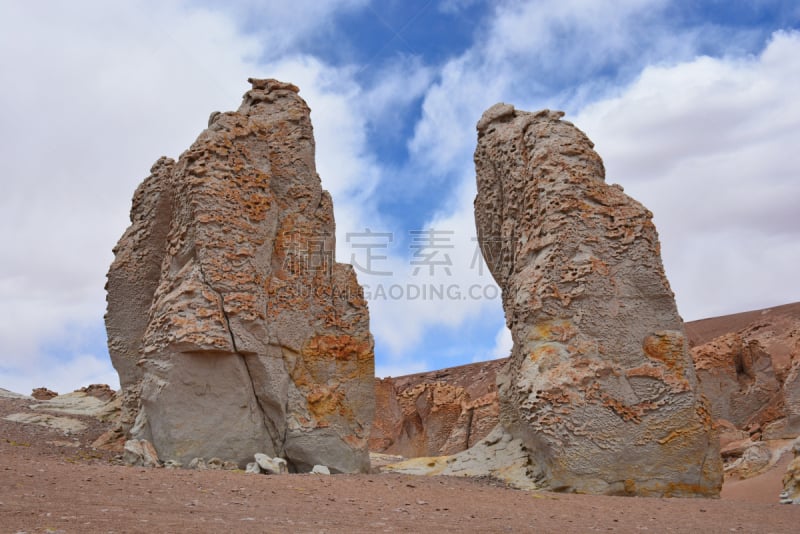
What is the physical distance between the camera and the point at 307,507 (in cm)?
569

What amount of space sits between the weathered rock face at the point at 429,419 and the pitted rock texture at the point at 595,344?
33.3ft

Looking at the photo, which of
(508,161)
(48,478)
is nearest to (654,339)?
(508,161)

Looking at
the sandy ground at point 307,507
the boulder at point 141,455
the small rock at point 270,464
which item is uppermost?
the boulder at point 141,455

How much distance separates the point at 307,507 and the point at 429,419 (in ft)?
57.4

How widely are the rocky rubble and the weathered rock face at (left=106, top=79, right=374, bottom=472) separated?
8.23 feet

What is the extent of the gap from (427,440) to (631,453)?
15.4 meters

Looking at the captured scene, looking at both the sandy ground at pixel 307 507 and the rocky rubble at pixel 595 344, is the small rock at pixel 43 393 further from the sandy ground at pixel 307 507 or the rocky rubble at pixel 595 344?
the rocky rubble at pixel 595 344

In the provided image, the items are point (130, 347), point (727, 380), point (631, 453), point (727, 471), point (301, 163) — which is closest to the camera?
point (631, 453)

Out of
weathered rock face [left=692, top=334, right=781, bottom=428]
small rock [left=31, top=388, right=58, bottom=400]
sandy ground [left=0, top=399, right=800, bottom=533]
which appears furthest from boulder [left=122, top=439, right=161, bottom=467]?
weathered rock face [left=692, top=334, right=781, bottom=428]

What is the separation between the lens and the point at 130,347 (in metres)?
11.9

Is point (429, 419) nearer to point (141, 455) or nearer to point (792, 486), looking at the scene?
point (141, 455)

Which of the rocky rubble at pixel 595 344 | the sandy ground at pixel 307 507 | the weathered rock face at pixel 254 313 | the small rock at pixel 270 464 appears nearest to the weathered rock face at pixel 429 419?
the weathered rock face at pixel 254 313

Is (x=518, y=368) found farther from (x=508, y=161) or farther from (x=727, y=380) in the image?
(x=727, y=380)

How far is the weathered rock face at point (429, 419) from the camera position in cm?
1977
